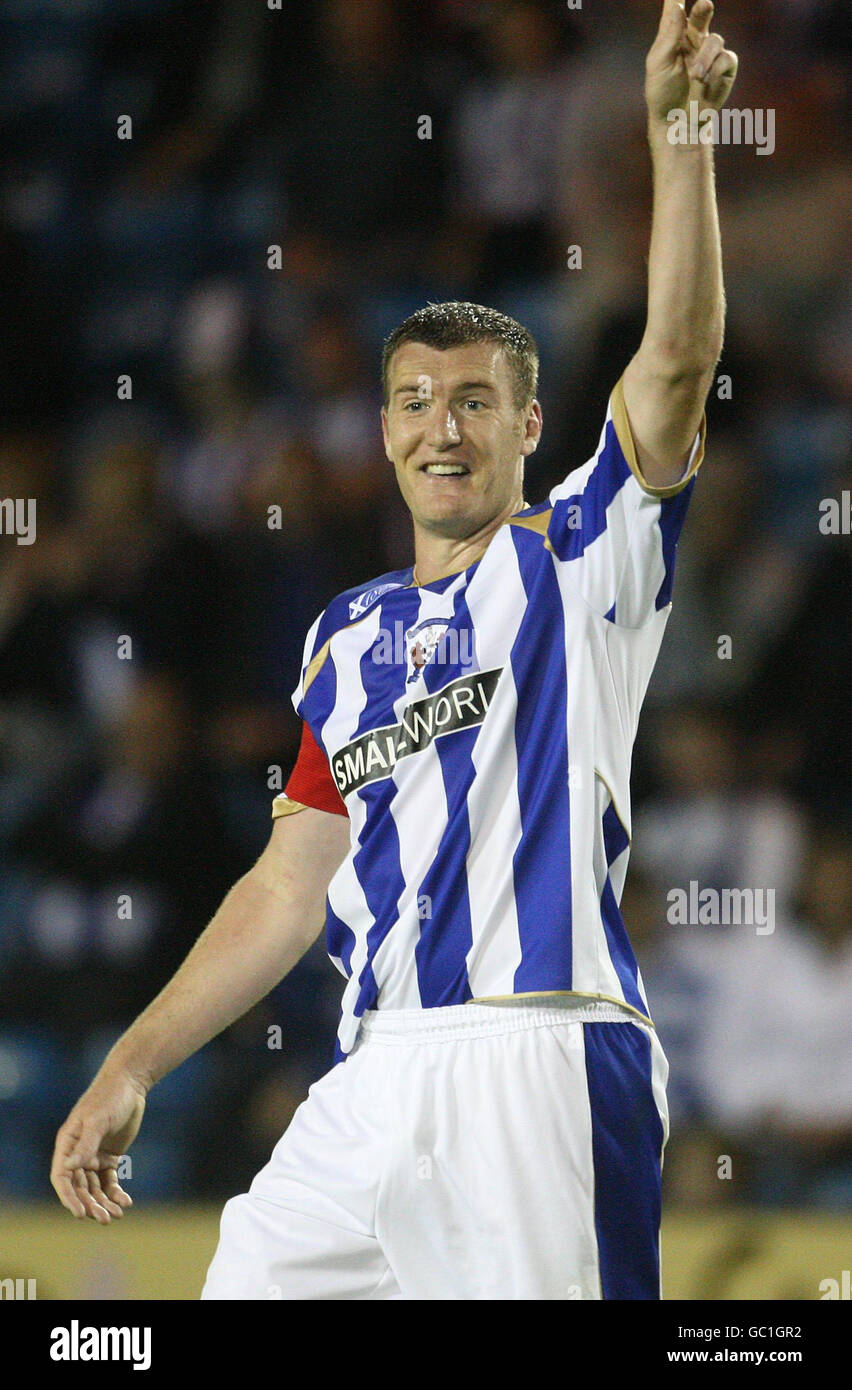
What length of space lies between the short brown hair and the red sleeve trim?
23.2 inches

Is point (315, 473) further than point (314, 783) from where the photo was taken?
Yes

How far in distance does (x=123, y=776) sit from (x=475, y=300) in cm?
194

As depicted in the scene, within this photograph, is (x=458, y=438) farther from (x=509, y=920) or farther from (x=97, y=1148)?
(x=97, y=1148)

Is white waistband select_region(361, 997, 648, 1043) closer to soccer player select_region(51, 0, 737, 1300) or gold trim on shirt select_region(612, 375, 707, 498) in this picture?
soccer player select_region(51, 0, 737, 1300)

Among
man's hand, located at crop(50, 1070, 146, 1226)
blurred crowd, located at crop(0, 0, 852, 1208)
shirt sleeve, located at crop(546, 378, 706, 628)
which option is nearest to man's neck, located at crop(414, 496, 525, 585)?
shirt sleeve, located at crop(546, 378, 706, 628)

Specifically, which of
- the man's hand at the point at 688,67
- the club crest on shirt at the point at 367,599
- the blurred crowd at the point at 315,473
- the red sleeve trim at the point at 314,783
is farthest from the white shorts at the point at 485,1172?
the blurred crowd at the point at 315,473

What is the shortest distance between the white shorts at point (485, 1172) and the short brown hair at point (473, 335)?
40.9 inches

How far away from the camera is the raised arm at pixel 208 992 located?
2377mm

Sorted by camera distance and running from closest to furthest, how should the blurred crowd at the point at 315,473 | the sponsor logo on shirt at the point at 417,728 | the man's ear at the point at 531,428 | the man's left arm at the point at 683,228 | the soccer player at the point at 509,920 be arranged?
1. the man's left arm at the point at 683,228
2. the soccer player at the point at 509,920
3. the sponsor logo on shirt at the point at 417,728
4. the man's ear at the point at 531,428
5. the blurred crowd at the point at 315,473

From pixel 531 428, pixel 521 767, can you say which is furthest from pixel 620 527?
pixel 531 428

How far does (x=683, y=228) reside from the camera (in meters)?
1.98

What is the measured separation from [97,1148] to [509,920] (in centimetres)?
72

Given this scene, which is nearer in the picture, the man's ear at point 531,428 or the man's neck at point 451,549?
the man's neck at point 451,549

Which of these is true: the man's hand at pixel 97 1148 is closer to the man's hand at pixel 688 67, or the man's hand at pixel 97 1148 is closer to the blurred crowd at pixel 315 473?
the man's hand at pixel 688 67
